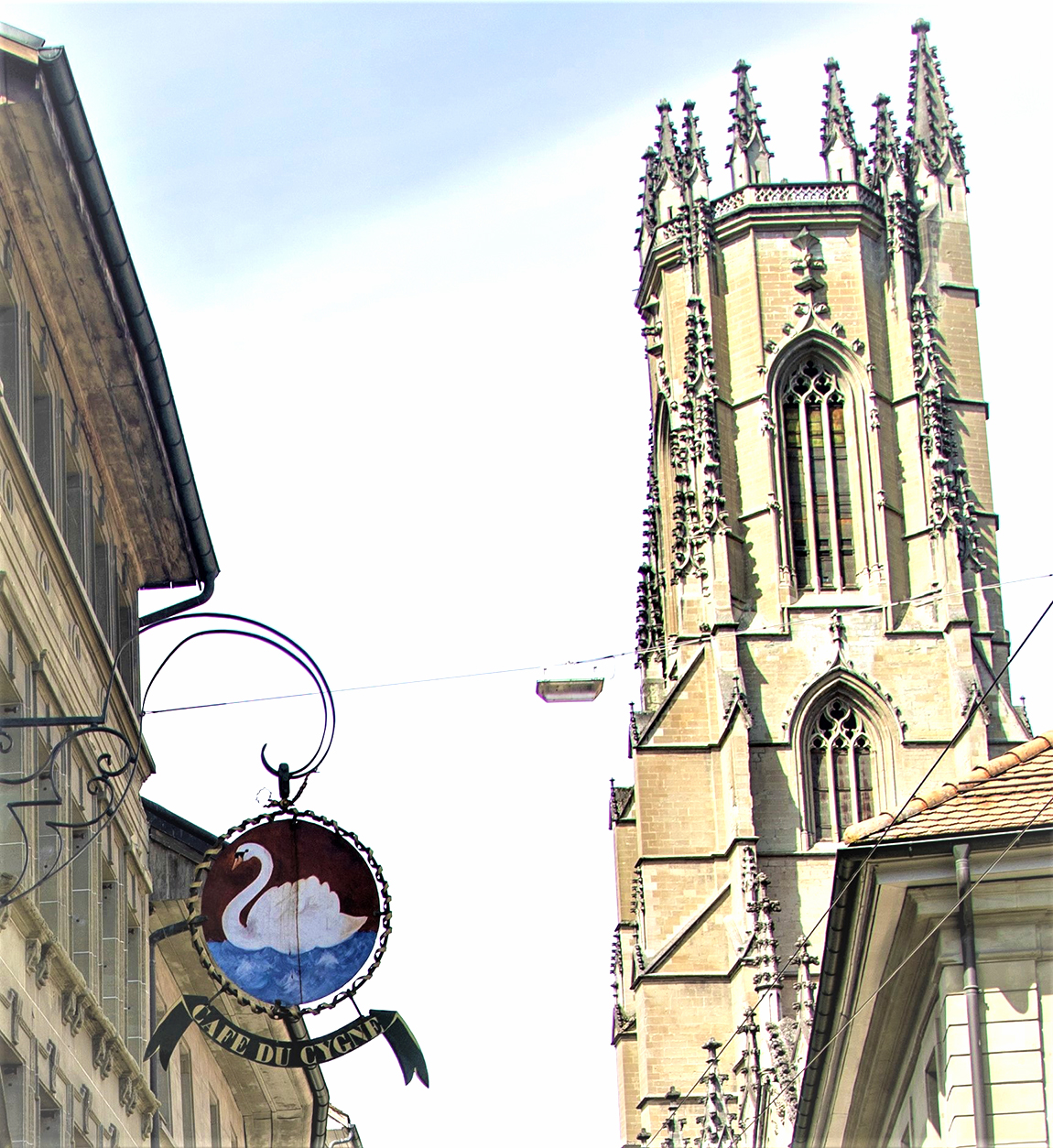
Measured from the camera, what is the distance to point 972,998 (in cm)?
1519

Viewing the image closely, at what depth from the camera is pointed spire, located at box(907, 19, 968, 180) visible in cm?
6531

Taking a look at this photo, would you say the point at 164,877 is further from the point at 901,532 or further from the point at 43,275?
the point at 901,532

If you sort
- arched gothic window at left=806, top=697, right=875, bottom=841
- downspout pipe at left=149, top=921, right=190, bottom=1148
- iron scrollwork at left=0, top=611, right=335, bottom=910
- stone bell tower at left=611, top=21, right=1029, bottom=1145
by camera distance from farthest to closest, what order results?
arched gothic window at left=806, top=697, right=875, bottom=841, stone bell tower at left=611, top=21, right=1029, bottom=1145, downspout pipe at left=149, top=921, right=190, bottom=1148, iron scrollwork at left=0, top=611, right=335, bottom=910

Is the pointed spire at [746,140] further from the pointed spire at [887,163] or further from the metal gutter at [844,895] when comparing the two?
the metal gutter at [844,895]

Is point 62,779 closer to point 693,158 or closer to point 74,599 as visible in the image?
point 74,599

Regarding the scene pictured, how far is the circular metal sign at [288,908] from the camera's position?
1266 cm

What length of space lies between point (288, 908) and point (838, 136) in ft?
179

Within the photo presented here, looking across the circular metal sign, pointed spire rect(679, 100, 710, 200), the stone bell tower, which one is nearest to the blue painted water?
the circular metal sign

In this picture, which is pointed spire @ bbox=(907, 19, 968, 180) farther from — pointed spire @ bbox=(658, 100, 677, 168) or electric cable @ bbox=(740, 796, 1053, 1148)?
electric cable @ bbox=(740, 796, 1053, 1148)

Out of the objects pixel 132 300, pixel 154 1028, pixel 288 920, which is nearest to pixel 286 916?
pixel 288 920

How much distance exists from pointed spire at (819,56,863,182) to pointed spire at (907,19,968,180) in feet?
4.94

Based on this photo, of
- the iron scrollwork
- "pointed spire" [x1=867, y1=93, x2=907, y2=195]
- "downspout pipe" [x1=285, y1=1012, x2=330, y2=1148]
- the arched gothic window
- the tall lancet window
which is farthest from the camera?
"pointed spire" [x1=867, y1=93, x2=907, y2=195]

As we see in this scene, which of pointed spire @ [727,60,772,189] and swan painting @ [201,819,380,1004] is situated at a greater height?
pointed spire @ [727,60,772,189]

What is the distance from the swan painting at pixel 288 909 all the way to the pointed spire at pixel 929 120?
5444 cm
